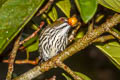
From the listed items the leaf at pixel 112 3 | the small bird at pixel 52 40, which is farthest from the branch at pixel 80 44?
the small bird at pixel 52 40

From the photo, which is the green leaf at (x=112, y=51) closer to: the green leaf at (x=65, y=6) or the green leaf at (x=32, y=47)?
the green leaf at (x=65, y=6)

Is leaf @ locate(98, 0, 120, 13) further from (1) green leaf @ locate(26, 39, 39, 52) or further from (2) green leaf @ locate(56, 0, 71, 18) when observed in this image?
(1) green leaf @ locate(26, 39, 39, 52)

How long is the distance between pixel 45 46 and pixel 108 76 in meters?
1.79

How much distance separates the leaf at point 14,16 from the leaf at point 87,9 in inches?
6.1

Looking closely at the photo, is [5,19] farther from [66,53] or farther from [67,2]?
[67,2]

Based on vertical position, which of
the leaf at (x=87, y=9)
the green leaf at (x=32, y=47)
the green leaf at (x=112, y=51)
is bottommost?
the green leaf at (x=112, y=51)

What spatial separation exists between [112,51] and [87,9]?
53 cm

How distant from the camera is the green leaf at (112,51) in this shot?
1276 millimetres

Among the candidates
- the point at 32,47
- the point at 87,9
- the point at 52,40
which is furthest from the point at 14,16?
the point at 52,40

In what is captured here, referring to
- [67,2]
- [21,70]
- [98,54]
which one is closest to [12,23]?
[67,2]

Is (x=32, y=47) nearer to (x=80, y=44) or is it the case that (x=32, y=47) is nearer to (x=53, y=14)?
(x=53, y=14)

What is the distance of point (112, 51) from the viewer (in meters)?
1.31

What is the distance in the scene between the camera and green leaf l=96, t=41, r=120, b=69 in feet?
4.19

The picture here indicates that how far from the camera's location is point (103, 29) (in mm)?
1116
